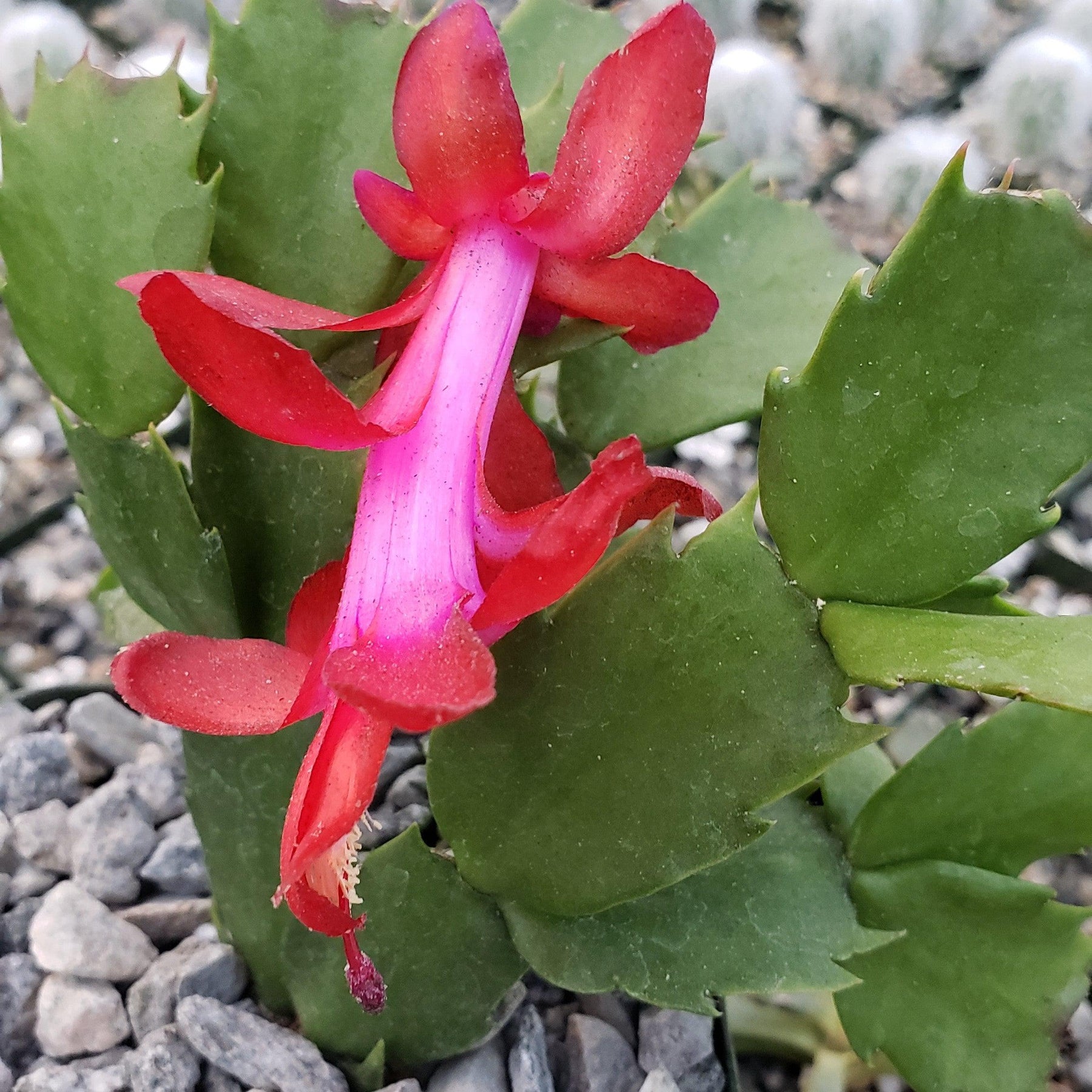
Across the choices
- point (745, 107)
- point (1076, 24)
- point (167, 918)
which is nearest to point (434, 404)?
point (167, 918)

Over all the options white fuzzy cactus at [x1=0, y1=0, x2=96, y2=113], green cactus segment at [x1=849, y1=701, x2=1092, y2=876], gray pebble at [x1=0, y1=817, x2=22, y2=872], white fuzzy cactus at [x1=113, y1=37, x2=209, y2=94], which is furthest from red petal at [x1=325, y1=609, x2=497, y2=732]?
white fuzzy cactus at [x1=0, y1=0, x2=96, y2=113]

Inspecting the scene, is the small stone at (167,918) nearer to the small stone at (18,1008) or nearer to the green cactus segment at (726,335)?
the small stone at (18,1008)

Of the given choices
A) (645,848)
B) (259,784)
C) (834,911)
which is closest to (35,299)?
(259,784)

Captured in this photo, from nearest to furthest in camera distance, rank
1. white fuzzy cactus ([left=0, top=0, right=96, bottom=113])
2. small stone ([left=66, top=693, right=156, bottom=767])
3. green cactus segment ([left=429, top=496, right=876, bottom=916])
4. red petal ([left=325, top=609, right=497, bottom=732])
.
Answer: red petal ([left=325, top=609, right=497, bottom=732])
green cactus segment ([left=429, top=496, right=876, bottom=916])
small stone ([left=66, top=693, right=156, bottom=767])
white fuzzy cactus ([left=0, top=0, right=96, bottom=113])

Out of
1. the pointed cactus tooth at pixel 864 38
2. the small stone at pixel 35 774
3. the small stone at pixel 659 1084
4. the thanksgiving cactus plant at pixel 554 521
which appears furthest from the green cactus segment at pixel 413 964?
the pointed cactus tooth at pixel 864 38

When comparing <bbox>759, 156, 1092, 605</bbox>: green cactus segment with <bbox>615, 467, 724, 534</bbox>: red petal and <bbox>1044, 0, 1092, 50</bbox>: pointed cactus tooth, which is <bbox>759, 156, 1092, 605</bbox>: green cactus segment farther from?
<bbox>1044, 0, 1092, 50</bbox>: pointed cactus tooth

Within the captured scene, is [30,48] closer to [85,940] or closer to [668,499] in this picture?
[85,940]

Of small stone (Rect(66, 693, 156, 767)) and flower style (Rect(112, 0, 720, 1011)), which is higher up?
flower style (Rect(112, 0, 720, 1011))
